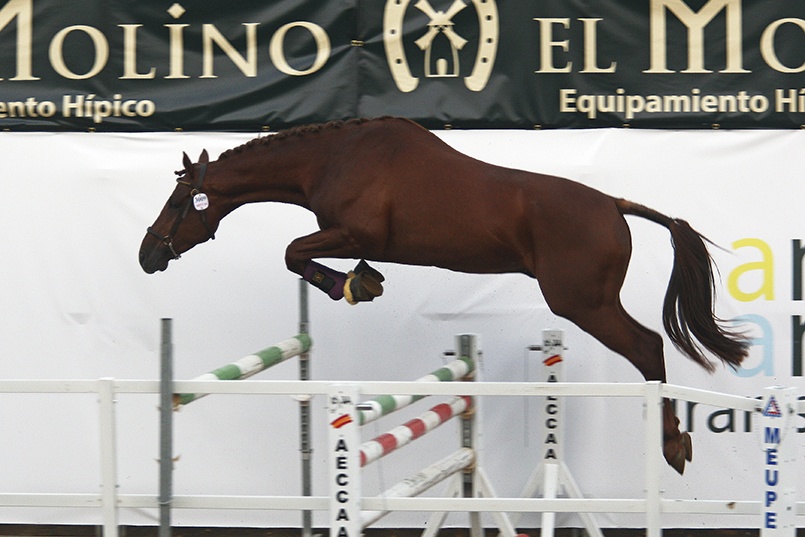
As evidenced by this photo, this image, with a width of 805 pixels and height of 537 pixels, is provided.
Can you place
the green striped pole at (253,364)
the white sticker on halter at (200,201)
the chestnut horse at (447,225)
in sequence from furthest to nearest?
the white sticker on halter at (200,201), the chestnut horse at (447,225), the green striped pole at (253,364)

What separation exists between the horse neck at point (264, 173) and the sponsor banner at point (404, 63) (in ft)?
2.60

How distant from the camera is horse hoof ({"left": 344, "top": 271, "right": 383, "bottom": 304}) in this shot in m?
4.25

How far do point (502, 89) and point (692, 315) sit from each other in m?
1.45

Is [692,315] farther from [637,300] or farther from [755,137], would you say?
[755,137]

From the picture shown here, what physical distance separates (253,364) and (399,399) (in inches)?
23.4

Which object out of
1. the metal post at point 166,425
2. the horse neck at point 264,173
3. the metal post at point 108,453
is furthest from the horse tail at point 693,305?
the metal post at point 108,453

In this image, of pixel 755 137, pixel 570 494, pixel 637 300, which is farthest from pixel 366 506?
pixel 755 137

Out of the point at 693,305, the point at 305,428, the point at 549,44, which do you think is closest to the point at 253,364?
the point at 305,428

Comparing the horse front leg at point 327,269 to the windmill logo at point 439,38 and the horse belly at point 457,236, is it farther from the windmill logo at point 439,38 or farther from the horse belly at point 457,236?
the windmill logo at point 439,38

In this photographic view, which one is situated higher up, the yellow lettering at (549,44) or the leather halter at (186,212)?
the yellow lettering at (549,44)

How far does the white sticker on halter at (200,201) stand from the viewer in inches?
171

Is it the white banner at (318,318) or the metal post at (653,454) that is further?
the white banner at (318,318)

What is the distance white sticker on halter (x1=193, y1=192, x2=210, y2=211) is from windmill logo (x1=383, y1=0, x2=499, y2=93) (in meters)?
1.25

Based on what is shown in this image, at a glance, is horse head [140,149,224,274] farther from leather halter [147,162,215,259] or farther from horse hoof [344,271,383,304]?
horse hoof [344,271,383,304]
